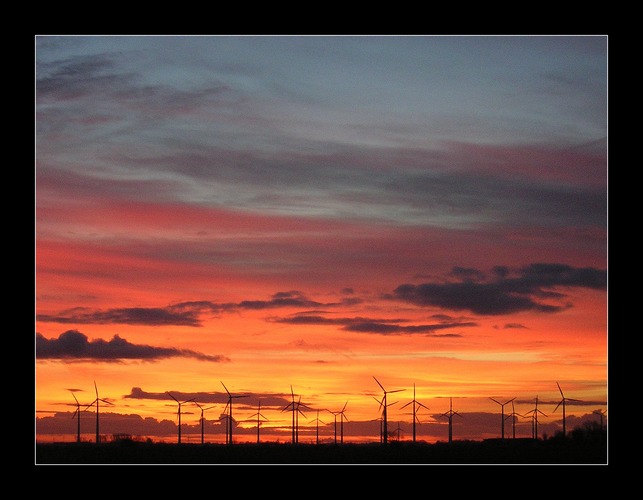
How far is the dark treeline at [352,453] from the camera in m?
154

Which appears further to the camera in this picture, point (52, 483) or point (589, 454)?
point (589, 454)

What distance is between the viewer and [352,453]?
6727 inches

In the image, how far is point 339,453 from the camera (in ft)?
555

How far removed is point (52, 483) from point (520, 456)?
375 feet

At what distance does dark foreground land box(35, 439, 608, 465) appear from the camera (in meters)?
154

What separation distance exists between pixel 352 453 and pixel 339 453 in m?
2.86

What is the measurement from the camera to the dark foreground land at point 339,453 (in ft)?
504

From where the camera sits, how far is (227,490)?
202ft
